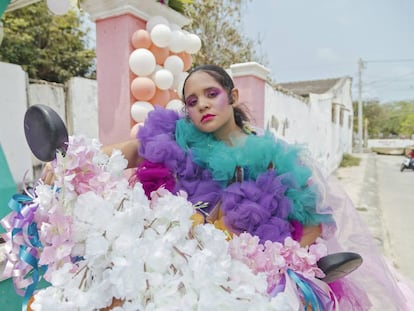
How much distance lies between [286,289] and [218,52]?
24.5 ft

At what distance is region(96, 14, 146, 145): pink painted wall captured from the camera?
2.64m

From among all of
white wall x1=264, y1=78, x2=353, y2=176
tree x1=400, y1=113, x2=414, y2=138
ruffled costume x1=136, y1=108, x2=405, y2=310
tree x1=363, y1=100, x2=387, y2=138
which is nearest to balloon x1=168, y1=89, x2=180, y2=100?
white wall x1=264, y1=78, x2=353, y2=176

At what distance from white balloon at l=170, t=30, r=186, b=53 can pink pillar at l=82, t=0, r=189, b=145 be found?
0.71ft

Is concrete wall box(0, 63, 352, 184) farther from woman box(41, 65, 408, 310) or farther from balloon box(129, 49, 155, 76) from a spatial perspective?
balloon box(129, 49, 155, 76)

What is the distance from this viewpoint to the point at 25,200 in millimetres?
860

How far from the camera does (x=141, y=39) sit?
262cm

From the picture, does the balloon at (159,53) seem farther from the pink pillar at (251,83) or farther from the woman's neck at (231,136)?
the woman's neck at (231,136)

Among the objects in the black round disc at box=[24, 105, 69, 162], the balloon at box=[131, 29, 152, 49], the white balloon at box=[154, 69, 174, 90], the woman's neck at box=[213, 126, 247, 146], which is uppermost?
the balloon at box=[131, 29, 152, 49]

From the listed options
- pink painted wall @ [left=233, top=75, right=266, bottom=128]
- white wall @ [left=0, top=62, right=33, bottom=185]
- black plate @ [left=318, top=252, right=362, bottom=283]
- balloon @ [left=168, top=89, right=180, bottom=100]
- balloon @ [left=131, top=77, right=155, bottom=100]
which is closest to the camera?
black plate @ [left=318, top=252, right=362, bottom=283]

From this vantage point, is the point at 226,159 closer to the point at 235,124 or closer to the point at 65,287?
the point at 235,124

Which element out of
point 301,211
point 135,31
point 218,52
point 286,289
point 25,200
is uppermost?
point 218,52

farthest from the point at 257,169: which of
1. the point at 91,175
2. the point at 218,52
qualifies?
the point at 218,52

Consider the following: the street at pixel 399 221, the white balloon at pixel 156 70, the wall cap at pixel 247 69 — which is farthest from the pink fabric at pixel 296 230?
the wall cap at pixel 247 69

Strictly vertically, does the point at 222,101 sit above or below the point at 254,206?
above
